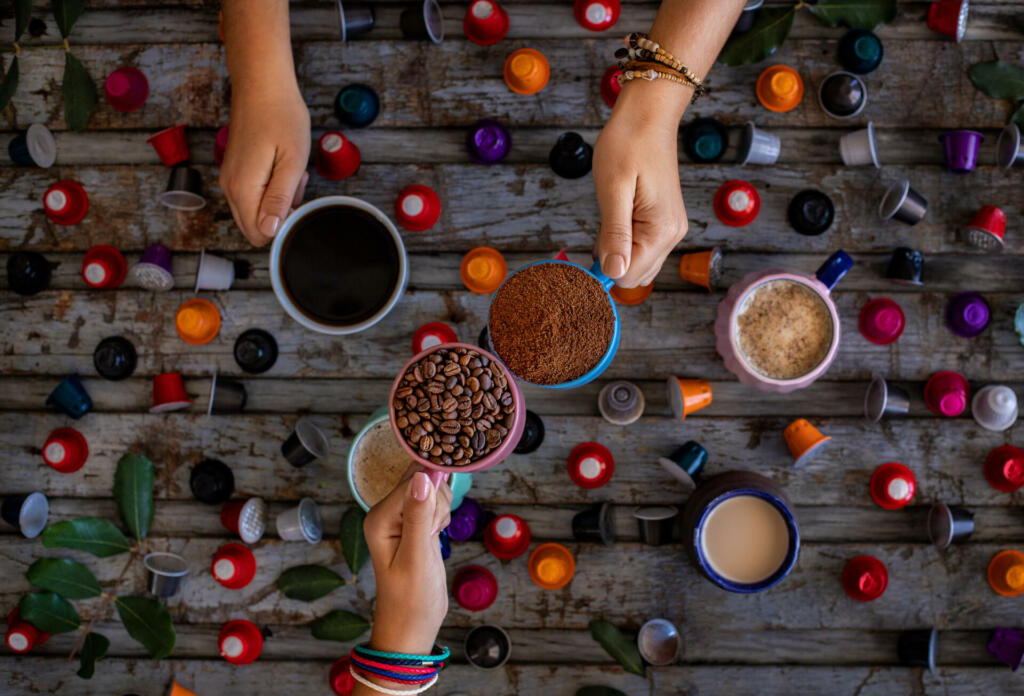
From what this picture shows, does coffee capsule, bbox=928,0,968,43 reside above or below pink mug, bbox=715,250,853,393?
above

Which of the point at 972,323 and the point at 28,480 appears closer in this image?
the point at 972,323

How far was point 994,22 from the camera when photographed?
1.56 metres

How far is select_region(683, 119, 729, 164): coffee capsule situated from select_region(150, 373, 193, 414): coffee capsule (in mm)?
1275

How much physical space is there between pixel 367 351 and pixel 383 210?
1.08 feet

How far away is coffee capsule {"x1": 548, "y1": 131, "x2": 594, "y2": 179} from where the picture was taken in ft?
4.80

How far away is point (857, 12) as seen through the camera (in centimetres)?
152

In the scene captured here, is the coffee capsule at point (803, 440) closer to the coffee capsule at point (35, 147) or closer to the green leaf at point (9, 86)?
the coffee capsule at point (35, 147)

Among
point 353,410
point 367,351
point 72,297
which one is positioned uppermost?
point 72,297

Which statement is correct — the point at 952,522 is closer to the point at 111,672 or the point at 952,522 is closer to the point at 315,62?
the point at 315,62

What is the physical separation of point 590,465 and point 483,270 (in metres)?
0.48

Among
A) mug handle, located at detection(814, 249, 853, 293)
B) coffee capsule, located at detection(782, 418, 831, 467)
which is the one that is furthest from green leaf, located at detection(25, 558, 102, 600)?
mug handle, located at detection(814, 249, 853, 293)

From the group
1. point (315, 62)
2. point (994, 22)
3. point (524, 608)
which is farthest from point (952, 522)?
point (315, 62)

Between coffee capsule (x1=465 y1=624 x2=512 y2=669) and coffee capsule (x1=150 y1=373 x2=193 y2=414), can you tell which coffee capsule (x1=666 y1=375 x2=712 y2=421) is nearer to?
coffee capsule (x1=465 y1=624 x2=512 y2=669)

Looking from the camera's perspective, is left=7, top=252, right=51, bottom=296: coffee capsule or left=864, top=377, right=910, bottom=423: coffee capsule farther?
left=7, top=252, right=51, bottom=296: coffee capsule
